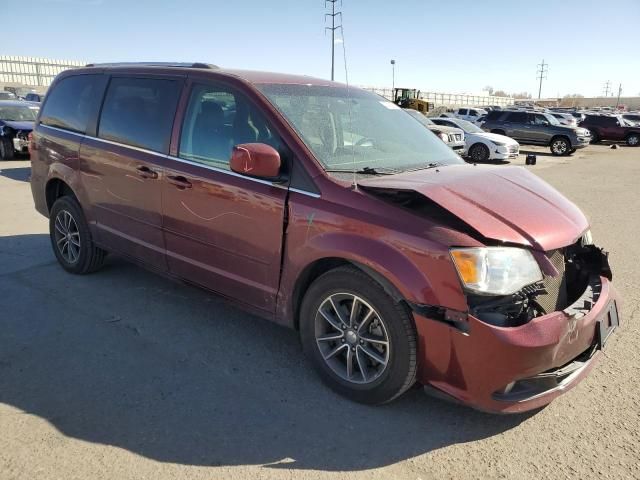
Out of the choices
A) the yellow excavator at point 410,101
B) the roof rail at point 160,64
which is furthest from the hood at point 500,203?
the yellow excavator at point 410,101

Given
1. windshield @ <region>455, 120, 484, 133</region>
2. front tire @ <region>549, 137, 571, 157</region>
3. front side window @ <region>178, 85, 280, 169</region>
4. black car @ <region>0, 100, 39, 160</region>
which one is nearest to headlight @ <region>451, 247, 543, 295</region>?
front side window @ <region>178, 85, 280, 169</region>

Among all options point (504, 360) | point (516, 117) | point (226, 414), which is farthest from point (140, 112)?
point (516, 117)

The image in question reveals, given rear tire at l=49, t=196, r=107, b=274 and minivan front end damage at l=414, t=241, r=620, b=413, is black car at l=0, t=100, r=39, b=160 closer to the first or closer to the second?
rear tire at l=49, t=196, r=107, b=274

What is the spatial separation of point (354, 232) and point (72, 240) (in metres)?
3.43

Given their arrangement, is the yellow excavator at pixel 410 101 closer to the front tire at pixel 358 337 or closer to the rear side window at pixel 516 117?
the rear side window at pixel 516 117

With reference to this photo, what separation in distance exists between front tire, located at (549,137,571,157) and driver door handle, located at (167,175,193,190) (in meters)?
23.2

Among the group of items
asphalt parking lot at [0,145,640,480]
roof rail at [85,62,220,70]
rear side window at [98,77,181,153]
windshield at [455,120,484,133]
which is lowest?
asphalt parking lot at [0,145,640,480]

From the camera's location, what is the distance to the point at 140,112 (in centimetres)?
422

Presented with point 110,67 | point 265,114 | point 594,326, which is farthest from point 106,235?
point 594,326

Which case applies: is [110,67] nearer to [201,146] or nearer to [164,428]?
[201,146]

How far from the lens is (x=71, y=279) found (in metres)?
4.99

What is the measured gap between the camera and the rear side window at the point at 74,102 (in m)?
4.73

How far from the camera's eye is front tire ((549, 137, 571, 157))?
23.3 m

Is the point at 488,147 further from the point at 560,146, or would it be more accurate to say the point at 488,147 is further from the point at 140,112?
the point at 140,112
